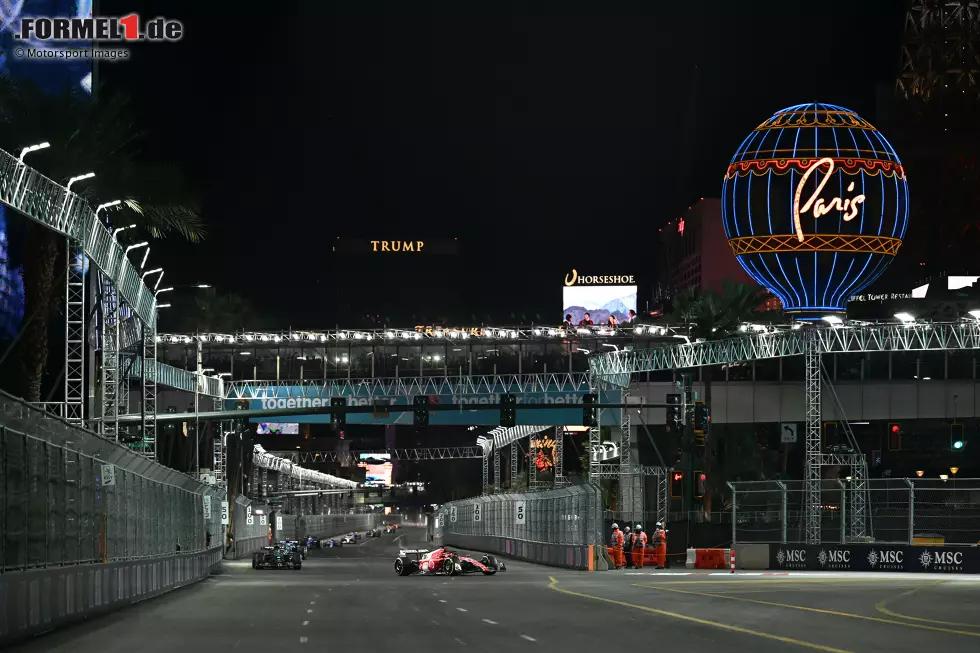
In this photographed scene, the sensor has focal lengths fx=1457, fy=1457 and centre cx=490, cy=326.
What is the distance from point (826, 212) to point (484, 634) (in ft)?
259

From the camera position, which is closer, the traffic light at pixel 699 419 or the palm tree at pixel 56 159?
the palm tree at pixel 56 159

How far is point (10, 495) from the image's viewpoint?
23016 millimetres

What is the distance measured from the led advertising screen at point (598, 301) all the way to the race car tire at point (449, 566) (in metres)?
136

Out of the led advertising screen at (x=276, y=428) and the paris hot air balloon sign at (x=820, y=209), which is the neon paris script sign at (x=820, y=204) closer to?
the paris hot air balloon sign at (x=820, y=209)

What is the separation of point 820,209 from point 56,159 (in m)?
62.5

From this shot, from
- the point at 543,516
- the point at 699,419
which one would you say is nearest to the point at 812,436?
the point at 543,516

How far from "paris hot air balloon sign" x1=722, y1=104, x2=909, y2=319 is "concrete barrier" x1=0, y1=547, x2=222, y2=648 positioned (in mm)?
64193

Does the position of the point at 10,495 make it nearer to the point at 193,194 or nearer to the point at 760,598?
the point at 760,598

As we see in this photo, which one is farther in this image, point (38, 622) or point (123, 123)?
point (123, 123)

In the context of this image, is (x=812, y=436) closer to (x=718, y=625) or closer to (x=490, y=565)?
(x=490, y=565)

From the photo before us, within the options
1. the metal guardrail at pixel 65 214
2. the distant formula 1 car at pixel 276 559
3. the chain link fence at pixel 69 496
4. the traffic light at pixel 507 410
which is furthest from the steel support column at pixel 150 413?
the traffic light at pixel 507 410

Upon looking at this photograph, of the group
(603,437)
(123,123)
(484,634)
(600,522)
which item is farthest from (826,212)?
(484,634)

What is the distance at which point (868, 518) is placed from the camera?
2569 inches

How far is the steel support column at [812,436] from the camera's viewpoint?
61.4 metres
